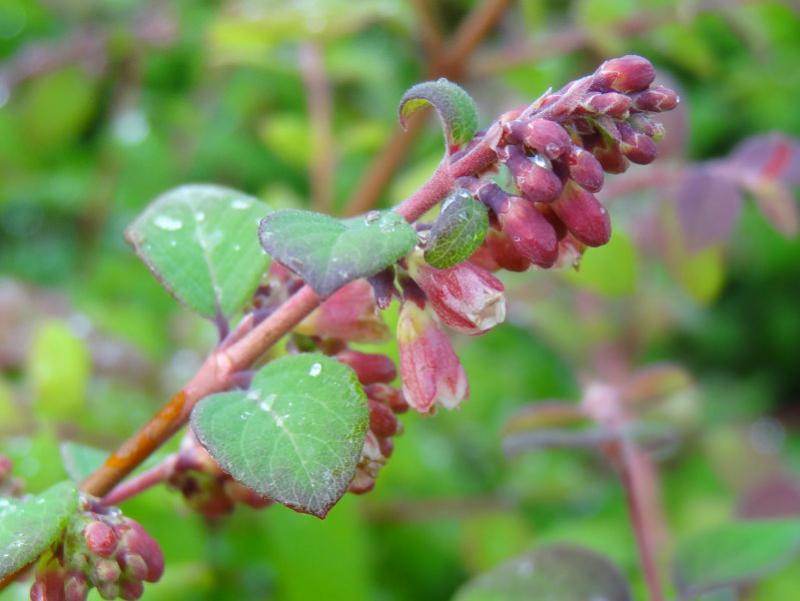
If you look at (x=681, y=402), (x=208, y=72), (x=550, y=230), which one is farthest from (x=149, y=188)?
(x=550, y=230)

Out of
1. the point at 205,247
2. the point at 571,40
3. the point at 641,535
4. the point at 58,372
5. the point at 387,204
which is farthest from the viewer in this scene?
the point at 387,204

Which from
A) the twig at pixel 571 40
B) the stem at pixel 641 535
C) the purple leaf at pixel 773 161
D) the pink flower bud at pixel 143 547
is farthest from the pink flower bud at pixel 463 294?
the twig at pixel 571 40

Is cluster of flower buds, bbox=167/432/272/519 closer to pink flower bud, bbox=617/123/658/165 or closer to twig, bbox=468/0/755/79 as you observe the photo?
pink flower bud, bbox=617/123/658/165

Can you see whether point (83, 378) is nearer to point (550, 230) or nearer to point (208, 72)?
point (550, 230)

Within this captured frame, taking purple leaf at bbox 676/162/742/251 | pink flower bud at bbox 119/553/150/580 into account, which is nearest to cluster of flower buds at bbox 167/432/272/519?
pink flower bud at bbox 119/553/150/580

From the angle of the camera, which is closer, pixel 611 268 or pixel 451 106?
pixel 451 106

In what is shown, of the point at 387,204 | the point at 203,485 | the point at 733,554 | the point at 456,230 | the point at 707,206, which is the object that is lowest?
the point at 387,204

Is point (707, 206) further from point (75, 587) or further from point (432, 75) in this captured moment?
point (75, 587)

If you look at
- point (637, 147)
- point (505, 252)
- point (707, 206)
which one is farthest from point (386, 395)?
point (707, 206)
